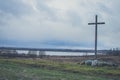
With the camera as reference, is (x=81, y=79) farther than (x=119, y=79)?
No

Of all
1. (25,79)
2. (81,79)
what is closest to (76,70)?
(81,79)

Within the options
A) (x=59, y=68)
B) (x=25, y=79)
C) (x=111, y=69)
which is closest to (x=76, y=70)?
(x=59, y=68)

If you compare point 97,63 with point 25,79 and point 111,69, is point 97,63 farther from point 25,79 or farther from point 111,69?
point 25,79

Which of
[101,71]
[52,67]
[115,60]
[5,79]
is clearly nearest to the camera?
[5,79]

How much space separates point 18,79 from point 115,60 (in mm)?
31139

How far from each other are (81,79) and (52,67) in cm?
1360

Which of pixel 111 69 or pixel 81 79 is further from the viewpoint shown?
pixel 111 69

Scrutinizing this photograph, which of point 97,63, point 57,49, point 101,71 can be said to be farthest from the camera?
point 57,49

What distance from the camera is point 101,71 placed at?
4369cm

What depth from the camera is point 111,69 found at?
4725cm

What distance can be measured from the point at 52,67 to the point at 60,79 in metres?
15.0

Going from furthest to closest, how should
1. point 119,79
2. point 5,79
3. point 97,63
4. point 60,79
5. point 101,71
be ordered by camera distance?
point 97,63 < point 101,71 < point 119,79 < point 60,79 < point 5,79

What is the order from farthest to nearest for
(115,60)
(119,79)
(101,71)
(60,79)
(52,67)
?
(115,60)
(52,67)
(101,71)
(119,79)
(60,79)

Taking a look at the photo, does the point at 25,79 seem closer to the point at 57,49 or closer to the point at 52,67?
the point at 52,67
